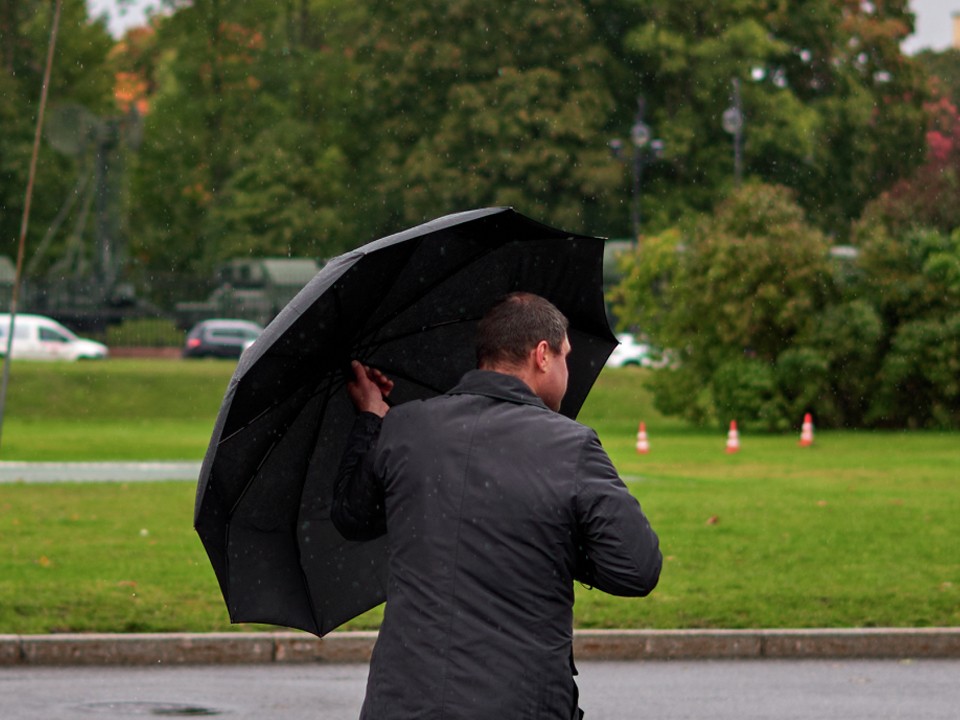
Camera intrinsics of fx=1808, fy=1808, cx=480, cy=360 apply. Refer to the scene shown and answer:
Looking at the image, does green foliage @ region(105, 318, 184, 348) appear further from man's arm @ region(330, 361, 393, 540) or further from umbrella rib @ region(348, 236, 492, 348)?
man's arm @ region(330, 361, 393, 540)

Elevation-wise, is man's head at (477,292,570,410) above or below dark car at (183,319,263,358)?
above

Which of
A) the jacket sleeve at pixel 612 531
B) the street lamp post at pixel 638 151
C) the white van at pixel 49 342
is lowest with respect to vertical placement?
the white van at pixel 49 342

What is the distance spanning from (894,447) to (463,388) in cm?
2314

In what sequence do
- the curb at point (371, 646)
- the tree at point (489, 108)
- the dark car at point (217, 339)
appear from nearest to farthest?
the curb at point (371, 646)
the dark car at point (217, 339)
the tree at point (489, 108)

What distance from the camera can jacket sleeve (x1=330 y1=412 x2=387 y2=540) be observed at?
372cm

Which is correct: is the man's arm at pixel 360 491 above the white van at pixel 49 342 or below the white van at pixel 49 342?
above

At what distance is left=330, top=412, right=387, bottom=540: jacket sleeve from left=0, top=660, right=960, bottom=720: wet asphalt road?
3.96 m

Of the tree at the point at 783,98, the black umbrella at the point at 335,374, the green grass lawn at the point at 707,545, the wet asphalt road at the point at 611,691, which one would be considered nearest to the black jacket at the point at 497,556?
the black umbrella at the point at 335,374

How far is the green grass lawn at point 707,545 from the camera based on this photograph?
9594 millimetres

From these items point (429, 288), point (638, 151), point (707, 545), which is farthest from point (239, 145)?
point (429, 288)

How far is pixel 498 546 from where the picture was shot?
11.3ft

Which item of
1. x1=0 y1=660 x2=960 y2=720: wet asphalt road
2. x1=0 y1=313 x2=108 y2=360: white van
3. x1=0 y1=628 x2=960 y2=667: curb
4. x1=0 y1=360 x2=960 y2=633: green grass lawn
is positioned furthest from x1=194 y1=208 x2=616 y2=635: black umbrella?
x1=0 y1=313 x2=108 y2=360: white van

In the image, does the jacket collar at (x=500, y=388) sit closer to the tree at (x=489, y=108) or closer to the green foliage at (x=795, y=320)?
the green foliage at (x=795, y=320)

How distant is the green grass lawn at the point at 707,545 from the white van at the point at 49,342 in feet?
80.7
